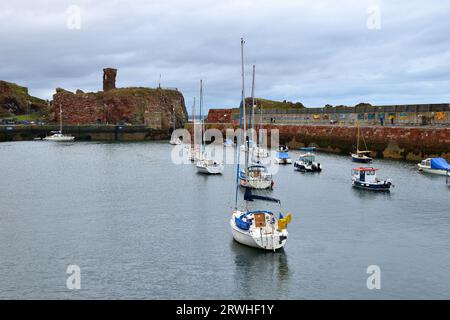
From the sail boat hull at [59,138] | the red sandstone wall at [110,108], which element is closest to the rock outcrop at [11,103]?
the red sandstone wall at [110,108]

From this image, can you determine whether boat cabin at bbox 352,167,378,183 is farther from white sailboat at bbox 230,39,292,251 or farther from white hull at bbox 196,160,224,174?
white sailboat at bbox 230,39,292,251

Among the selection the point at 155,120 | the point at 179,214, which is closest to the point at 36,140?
the point at 155,120

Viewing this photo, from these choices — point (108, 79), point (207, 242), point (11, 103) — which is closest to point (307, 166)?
point (207, 242)

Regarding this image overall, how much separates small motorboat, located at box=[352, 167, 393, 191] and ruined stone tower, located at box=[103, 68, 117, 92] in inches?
5553

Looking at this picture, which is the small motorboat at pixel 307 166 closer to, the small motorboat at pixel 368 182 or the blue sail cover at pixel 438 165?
the small motorboat at pixel 368 182

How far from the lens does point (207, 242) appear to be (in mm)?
30688

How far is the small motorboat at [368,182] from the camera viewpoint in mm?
48281

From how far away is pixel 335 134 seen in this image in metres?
94.4

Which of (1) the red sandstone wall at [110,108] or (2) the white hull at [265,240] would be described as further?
(1) the red sandstone wall at [110,108]

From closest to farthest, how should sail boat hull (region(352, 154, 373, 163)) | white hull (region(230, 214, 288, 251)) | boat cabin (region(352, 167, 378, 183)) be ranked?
1. white hull (region(230, 214, 288, 251))
2. boat cabin (region(352, 167, 378, 183))
3. sail boat hull (region(352, 154, 373, 163))

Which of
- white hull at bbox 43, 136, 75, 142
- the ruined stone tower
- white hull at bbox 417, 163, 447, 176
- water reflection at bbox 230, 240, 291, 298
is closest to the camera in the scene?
water reflection at bbox 230, 240, 291, 298

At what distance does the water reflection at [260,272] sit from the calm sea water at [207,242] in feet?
0.17

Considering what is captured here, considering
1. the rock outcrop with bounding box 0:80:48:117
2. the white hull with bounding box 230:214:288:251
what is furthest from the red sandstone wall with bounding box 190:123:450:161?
the rock outcrop with bounding box 0:80:48:117

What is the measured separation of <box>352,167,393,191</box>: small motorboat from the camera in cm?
4828
